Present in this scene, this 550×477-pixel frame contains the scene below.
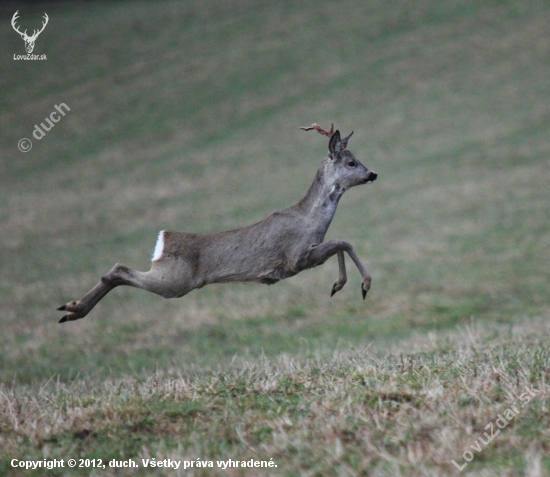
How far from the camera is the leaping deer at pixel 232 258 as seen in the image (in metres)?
→ 6.56

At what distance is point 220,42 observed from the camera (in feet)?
144

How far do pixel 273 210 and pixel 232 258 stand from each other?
51.0ft

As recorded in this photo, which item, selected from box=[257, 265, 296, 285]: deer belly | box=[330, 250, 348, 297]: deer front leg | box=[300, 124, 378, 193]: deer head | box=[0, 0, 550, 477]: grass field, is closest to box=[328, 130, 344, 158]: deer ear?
box=[300, 124, 378, 193]: deer head

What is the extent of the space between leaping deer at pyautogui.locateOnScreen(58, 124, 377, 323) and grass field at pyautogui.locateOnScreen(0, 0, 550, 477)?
0.80 m

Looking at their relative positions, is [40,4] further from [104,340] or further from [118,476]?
[118,476]

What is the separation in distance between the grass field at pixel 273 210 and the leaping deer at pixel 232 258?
0.80 metres

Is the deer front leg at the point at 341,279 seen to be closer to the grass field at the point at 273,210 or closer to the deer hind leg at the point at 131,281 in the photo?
the grass field at the point at 273,210

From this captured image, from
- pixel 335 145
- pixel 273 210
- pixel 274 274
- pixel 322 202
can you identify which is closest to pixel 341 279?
pixel 274 274

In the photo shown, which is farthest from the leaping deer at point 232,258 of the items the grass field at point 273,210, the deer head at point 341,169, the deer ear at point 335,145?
→ the grass field at point 273,210

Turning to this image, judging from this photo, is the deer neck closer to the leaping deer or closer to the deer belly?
the leaping deer

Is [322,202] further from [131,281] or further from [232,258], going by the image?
[131,281]

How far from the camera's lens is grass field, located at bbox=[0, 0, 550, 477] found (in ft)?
16.5

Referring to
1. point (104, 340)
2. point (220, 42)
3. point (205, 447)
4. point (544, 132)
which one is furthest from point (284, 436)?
point (220, 42)

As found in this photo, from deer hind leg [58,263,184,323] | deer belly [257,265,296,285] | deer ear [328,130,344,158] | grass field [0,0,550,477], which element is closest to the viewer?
grass field [0,0,550,477]
